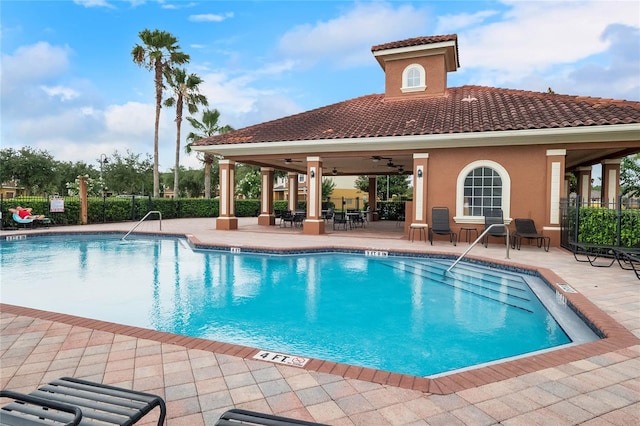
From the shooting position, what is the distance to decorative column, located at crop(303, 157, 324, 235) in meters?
15.2

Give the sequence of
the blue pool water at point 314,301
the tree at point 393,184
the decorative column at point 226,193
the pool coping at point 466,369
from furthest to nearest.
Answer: the tree at point 393,184 < the decorative column at point 226,193 < the blue pool water at point 314,301 < the pool coping at point 466,369

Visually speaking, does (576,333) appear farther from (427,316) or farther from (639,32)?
(639,32)

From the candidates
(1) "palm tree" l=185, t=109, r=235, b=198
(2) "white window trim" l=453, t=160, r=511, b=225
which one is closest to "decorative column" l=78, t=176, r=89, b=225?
(1) "palm tree" l=185, t=109, r=235, b=198

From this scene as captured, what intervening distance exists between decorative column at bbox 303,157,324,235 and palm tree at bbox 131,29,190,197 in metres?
14.1

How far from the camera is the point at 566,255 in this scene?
33.6ft

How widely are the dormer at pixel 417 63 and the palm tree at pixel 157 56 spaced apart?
15547 mm

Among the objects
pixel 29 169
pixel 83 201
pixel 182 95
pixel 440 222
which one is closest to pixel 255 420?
pixel 440 222

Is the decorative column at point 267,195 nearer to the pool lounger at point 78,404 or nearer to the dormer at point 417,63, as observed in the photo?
the dormer at point 417,63

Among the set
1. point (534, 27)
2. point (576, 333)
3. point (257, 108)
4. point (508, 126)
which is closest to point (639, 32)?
point (534, 27)

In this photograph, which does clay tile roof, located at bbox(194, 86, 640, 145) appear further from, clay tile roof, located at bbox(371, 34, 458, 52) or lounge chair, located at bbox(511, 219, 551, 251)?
lounge chair, located at bbox(511, 219, 551, 251)

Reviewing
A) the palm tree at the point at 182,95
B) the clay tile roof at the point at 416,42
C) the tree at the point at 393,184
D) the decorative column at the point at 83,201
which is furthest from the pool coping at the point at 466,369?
the tree at the point at 393,184

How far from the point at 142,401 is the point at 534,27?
15762 millimetres

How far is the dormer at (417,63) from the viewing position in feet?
51.5

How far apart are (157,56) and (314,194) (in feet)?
56.0
